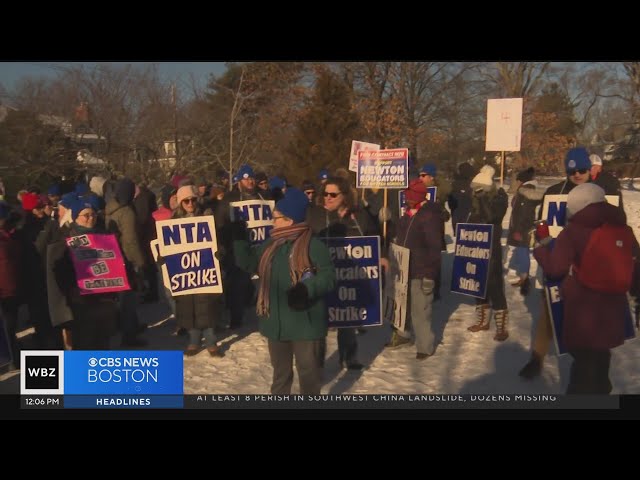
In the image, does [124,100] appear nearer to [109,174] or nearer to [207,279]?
[109,174]

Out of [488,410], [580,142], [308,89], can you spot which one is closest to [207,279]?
[488,410]

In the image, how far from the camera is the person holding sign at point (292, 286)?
3949mm

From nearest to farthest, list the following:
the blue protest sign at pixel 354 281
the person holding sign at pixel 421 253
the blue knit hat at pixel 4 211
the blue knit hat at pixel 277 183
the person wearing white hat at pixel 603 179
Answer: the blue knit hat at pixel 4 211
the blue protest sign at pixel 354 281
the person holding sign at pixel 421 253
the person wearing white hat at pixel 603 179
the blue knit hat at pixel 277 183

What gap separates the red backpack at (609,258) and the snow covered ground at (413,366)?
146 centimetres

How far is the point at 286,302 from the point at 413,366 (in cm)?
247

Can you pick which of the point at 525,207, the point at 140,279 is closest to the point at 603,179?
the point at 525,207

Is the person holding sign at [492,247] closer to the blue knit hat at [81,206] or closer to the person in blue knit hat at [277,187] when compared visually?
the person in blue knit hat at [277,187]

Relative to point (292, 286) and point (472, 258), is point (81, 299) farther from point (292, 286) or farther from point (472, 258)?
point (472, 258)

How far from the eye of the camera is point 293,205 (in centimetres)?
396

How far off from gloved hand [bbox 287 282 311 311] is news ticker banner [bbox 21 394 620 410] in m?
0.82

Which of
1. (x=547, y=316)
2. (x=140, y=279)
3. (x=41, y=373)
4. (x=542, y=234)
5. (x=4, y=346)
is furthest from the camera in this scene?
(x=140, y=279)

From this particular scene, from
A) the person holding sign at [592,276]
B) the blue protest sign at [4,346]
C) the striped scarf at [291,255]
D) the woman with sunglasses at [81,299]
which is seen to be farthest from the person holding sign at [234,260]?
the person holding sign at [592,276]

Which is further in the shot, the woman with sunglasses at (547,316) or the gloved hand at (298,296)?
the woman with sunglasses at (547,316)

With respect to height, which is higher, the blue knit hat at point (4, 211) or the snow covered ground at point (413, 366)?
the blue knit hat at point (4, 211)
